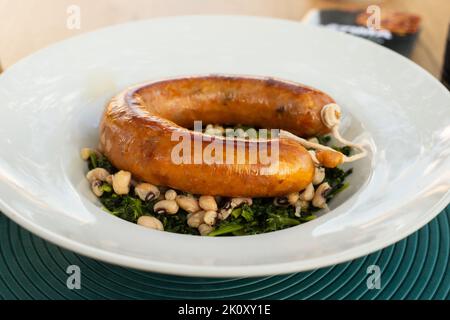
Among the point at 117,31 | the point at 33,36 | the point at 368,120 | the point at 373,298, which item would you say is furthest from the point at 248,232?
the point at 33,36

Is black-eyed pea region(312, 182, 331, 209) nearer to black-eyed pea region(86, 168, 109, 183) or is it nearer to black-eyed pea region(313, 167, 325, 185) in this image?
black-eyed pea region(313, 167, 325, 185)

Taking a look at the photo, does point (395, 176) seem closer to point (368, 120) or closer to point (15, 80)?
point (368, 120)

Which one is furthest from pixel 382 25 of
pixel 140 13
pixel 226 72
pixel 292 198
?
pixel 292 198

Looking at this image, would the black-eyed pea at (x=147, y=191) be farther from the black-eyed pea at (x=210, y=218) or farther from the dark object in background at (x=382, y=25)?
the dark object in background at (x=382, y=25)

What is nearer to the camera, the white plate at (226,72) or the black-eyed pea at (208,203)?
the white plate at (226,72)

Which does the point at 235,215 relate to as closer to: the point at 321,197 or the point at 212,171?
the point at 212,171

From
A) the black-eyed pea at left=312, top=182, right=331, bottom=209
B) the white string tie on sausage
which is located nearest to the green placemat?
the black-eyed pea at left=312, top=182, right=331, bottom=209

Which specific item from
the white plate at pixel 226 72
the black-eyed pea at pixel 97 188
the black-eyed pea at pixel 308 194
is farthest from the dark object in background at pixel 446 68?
the black-eyed pea at pixel 97 188
